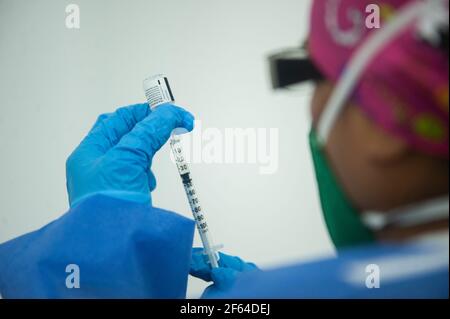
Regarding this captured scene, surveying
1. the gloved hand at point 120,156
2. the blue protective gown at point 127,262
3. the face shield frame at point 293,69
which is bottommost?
the blue protective gown at point 127,262

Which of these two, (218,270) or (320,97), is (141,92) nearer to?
(218,270)

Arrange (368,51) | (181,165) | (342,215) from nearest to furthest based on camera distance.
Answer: (368,51)
(342,215)
(181,165)

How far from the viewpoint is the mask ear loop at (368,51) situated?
0.43 m

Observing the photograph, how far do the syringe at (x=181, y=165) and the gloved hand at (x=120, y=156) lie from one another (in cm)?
3

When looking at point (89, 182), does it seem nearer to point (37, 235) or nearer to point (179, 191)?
point (37, 235)

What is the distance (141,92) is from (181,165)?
11.4 inches

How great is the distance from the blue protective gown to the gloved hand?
46 mm

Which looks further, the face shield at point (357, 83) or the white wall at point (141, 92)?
the white wall at point (141, 92)

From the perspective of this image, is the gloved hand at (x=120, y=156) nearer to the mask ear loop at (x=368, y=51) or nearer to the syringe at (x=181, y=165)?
the syringe at (x=181, y=165)

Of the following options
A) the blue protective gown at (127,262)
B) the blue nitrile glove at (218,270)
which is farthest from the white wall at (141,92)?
the blue protective gown at (127,262)

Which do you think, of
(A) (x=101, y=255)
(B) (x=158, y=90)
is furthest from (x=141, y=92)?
(A) (x=101, y=255)

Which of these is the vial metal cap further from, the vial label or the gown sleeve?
the gown sleeve

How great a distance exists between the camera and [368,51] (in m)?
0.44

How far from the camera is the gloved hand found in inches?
27.7
